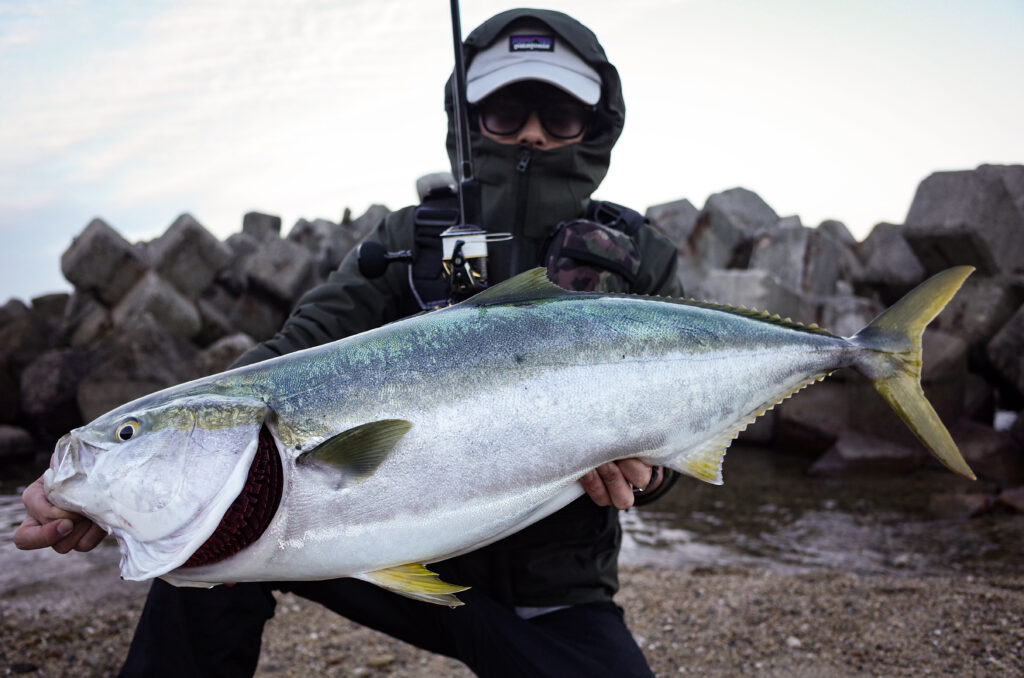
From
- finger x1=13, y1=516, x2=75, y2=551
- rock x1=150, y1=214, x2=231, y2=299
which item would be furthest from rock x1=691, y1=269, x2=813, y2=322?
rock x1=150, y1=214, x2=231, y2=299

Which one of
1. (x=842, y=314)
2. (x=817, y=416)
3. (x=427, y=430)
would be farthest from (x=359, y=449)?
(x=842, y=314)

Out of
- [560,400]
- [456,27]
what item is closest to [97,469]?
[560,400]

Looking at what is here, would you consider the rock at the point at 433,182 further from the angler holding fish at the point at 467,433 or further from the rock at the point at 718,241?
the rock at the point at 718,241

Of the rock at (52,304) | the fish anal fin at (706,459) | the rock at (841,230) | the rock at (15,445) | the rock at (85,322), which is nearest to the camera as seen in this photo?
the fish anal fin at (706,459)

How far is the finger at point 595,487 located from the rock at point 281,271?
1361cm

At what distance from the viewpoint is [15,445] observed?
10.7 metres

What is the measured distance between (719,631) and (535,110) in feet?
10.3

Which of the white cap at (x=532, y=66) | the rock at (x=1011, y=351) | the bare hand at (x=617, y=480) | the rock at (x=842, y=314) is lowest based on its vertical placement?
the rock at (x=1011, y=351)

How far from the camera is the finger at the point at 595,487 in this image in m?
2.21

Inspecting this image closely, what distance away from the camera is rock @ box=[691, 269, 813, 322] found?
10.9 meters

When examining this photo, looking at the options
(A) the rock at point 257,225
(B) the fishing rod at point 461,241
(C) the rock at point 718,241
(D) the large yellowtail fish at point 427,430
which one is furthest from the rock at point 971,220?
(A) the rock at point 257,225

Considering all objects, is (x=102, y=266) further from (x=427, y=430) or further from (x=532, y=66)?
(x=427, y=430)

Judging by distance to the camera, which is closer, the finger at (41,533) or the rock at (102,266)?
the finger at (41,533)

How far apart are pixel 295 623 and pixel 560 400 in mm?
3313
